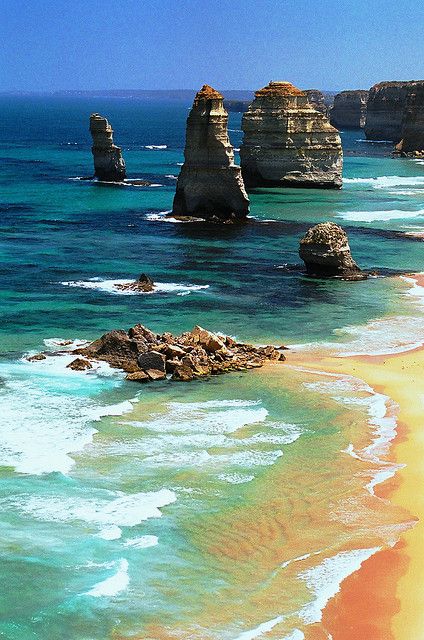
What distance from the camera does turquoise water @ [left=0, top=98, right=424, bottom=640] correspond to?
1739cm

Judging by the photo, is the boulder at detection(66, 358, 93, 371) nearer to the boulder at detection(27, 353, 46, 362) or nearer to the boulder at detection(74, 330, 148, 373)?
the boulder at detection(74, 330, 148, 373)

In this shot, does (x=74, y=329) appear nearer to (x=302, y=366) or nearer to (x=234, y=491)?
(x=302, y=366)

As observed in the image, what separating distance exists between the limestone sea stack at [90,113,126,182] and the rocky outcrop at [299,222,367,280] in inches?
1548

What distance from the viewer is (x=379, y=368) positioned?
103 ft

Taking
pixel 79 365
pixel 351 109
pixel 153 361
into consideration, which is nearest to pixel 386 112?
pixel 351 109

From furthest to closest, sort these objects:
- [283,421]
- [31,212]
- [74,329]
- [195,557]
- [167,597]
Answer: [31,212] → [74,329] → [283,421] → [195,557] → [167,597]

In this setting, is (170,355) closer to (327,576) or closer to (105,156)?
(327,576)

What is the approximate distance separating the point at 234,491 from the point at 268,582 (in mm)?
4073

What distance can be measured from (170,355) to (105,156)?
55784mm

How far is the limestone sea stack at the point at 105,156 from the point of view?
82062 mm

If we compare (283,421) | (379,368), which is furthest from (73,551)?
(379,368)

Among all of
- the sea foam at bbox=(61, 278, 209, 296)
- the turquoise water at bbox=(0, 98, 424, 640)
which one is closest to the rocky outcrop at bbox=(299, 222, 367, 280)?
the turquoise water at bbox=(0, 98, 424, 640)

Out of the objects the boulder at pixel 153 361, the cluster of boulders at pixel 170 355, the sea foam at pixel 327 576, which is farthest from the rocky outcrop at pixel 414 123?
the sea foam at pixel 327 576

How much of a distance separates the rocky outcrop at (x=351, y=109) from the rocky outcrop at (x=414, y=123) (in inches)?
2735
